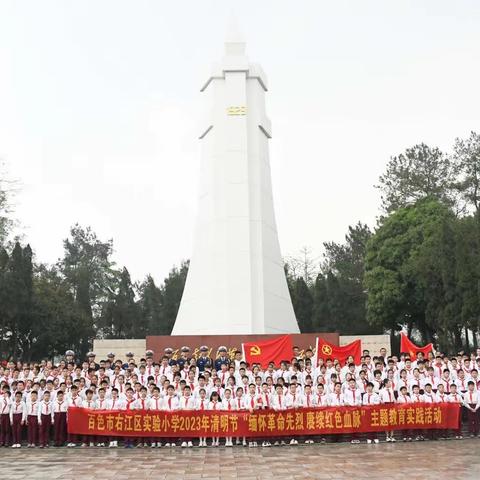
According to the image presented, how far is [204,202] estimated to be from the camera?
22359 mm

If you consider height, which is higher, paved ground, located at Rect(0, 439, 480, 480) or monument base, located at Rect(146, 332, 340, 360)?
monument base, located at Rect(146, 332, 340, 360)

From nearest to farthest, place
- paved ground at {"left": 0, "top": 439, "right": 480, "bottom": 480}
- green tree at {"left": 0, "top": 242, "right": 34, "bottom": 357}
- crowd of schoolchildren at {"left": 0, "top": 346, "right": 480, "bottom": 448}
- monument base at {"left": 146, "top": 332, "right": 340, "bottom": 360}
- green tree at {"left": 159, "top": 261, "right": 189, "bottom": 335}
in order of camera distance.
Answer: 1. paved ground at {"left": 0, "top": 439, "right": 480, "bottom": 480}
2. crowd of schoolchildren at {"left": 0, "top": 346, "right": 480, "bottom": 448}
3. monument base at {"left": 146, "top": 332, "right": 340, "bottom": 360}
4. green tree at {"left": 0, "top": 242, "right": 34, "bottom": 357}
5. green tree at {"left": 159, "top": 261, "right": 189, "bottom": 335}

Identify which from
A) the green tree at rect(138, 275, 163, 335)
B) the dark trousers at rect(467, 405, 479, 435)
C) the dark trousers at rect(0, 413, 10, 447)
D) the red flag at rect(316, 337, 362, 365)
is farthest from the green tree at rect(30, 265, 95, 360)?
the dark trousers at rect(467, 405, 479, 435)

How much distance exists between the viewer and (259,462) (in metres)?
8.82

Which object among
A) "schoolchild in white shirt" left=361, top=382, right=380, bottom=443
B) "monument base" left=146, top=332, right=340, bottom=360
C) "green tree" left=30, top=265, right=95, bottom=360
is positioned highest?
"green tree" left=30, top=265, right=95, bottom=360

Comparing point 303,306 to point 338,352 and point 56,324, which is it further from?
point 338,352

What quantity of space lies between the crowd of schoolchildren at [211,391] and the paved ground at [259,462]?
1.84 feet

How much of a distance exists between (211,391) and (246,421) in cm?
109

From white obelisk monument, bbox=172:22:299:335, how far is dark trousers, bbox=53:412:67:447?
32.4 feet

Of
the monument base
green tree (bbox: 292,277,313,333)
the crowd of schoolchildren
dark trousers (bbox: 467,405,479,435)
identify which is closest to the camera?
the crowd of schoolchildren

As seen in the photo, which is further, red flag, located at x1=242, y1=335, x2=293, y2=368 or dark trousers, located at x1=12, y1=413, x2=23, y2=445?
red flag, located at x1=242, y1=335, x2=293, y2=368

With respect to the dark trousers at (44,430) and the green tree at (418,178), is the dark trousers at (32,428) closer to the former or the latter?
the dark trousers at (44,430)

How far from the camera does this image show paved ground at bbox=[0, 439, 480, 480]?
7.77 meters

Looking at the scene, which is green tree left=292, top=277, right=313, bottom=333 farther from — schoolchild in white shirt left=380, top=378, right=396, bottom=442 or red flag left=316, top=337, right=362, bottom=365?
schoolchild in white shirt left=380, top=378, right=396, bottom=442
